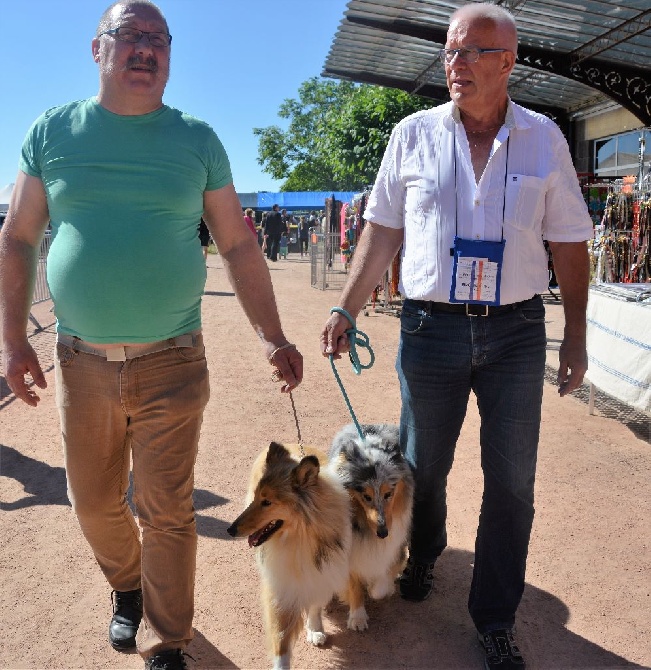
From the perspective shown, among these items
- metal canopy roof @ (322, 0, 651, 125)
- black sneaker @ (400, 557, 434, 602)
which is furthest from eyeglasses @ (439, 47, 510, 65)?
metal canopy roof @ (322, 0, 651, 125)

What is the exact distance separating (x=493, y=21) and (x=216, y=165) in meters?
1.21

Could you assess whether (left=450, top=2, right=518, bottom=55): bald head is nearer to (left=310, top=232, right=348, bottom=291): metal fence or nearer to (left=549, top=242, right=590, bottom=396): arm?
(left=549, top=242, right=590, bottom=396): arm

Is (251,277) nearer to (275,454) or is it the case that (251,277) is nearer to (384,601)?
(275,454)

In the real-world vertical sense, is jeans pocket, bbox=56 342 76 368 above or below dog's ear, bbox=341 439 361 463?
above

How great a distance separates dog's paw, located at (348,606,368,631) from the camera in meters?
3.38

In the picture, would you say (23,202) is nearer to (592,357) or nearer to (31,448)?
(31,448)

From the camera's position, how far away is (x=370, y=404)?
23.6 ft

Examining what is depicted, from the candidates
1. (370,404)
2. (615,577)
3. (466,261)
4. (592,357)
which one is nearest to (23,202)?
(466,261)

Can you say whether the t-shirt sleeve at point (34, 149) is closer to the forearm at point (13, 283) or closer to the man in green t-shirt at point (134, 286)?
the man in green t-shirt at point (134, 286)

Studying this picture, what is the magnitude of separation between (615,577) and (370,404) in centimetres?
359

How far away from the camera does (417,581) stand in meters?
3.62

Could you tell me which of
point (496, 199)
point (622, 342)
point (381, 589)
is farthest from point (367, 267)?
point (622, 342)

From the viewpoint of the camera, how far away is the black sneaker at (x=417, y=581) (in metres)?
3.60

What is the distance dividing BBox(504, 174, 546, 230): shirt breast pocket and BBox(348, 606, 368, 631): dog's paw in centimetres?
189
